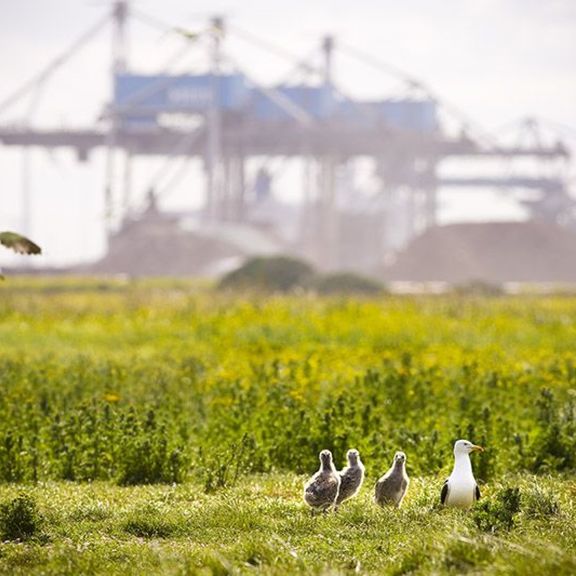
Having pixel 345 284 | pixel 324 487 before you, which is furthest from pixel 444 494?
pixel 345 284

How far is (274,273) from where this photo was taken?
64.4 metres

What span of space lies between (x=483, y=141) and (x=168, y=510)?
126 meters

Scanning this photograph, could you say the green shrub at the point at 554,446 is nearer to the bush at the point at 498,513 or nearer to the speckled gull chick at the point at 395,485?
the speckled gull chick at the point at 395,485

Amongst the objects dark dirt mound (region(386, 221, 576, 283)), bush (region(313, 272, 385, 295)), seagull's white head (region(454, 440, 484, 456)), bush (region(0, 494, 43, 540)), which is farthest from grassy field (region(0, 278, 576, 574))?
dark dirt mound (region(386, 221, 576, 283))

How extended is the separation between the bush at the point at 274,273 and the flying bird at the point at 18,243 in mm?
49201

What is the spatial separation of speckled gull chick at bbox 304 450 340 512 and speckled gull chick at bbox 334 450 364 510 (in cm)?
26

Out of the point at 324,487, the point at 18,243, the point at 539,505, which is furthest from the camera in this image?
the point at 324,487

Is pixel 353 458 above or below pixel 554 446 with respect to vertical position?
above

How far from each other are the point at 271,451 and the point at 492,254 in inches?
4610

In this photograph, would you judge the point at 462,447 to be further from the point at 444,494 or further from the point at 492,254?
the point at 492,254

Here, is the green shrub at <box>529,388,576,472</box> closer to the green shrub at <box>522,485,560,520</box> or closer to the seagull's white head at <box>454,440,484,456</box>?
the green shrub at <box>522,485,560,520</box>

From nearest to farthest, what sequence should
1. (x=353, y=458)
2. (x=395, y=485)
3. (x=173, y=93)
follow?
(x=395, y=485), (x=353, y=458), (x=173, y=93)

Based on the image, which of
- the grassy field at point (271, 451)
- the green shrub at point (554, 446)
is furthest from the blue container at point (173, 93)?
the green shrub at point (554, 446)

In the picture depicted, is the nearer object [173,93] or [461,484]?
[461,484]
